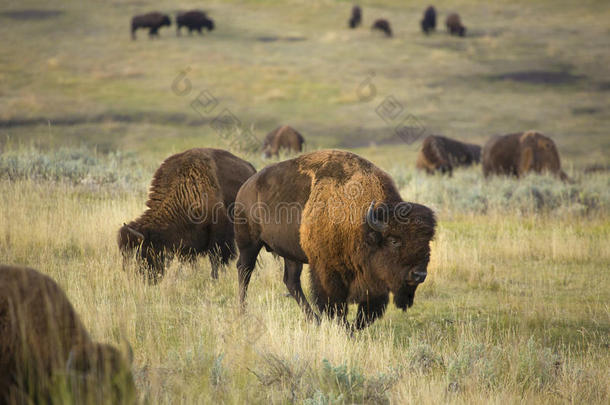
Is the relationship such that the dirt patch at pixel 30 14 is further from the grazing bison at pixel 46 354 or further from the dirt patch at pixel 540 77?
the grazing bison at pixel 46 354

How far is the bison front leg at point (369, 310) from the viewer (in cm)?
643

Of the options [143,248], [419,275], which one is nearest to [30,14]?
[143,248]

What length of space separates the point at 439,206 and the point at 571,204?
2.99 m

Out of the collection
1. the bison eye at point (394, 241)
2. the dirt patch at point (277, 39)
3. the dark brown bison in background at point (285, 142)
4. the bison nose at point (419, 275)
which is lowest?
the dark brown bison in background at point (285, 142)

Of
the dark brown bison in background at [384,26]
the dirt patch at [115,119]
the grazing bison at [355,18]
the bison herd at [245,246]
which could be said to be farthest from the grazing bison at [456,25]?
the bison herd at [245,246]

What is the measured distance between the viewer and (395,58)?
4794cm

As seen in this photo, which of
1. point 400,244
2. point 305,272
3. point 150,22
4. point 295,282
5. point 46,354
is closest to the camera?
point 46,354

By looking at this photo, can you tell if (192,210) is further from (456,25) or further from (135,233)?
(456,25)

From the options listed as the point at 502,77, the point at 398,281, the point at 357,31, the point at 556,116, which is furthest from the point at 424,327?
the point at 357,31

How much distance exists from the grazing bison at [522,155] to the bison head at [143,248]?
12816 mm

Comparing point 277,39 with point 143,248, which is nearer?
point 143,248

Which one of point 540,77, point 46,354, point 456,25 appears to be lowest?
point 540,77

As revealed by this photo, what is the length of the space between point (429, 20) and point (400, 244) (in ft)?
176

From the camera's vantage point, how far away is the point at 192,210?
8.57 m
